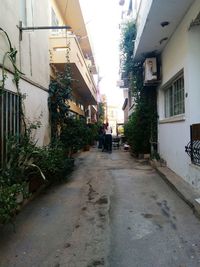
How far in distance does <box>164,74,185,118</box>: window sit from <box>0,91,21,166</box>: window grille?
14.3 ft

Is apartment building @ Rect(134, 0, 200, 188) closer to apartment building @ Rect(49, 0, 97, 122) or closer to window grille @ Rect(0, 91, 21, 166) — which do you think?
apartment building @ Rect(49, 0, 97, 122)

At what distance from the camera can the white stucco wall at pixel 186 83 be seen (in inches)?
274

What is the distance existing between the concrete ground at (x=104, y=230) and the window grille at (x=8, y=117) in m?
1.34

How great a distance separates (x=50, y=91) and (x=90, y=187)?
3.60m

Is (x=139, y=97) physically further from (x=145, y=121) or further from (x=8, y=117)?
(x=8, y=117)

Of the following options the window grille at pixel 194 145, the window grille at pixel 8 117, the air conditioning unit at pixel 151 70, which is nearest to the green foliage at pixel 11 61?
the window grille at pixel 8 117

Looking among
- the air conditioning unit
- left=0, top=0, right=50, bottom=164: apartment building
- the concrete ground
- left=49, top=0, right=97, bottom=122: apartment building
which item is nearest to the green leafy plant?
the concrete ground

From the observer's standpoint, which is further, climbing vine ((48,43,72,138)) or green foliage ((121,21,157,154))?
green foliage ((121,21,157,154))

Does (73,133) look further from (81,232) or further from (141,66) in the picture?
(81,232)

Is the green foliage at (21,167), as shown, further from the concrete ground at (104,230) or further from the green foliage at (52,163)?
the concrete ground at (104,230)

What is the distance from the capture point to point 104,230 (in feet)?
15.1

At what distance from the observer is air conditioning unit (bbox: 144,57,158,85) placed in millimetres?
10531

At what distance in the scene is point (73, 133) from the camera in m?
10.4

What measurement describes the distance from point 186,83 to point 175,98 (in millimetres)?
2172
